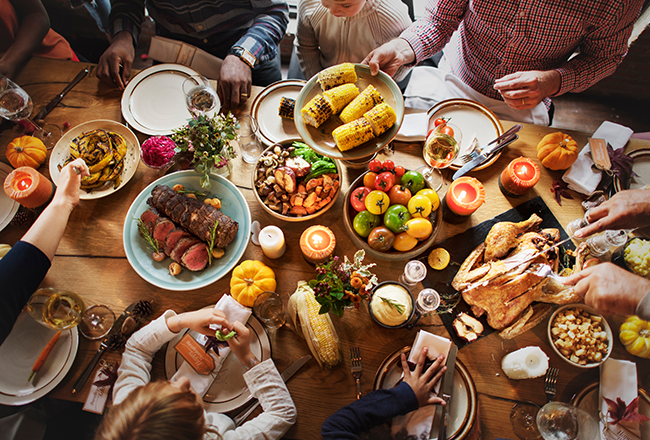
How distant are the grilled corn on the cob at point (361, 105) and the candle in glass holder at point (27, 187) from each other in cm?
189

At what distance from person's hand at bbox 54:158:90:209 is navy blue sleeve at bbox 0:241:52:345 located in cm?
30

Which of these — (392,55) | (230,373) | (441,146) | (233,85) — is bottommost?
(230,373)

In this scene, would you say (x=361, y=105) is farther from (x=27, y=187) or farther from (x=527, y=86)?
(x=27, y=187)

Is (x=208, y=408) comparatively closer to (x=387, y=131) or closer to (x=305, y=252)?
(x=305, y=252)

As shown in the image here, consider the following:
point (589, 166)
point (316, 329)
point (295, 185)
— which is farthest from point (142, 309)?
point (589, 166)

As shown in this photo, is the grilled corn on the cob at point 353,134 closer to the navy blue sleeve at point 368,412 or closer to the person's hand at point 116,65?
the navy blue sleeve at point 368,412

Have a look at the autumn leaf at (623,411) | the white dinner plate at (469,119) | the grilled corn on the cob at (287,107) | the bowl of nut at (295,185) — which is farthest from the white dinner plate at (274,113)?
the autumn leaf at (623,411)

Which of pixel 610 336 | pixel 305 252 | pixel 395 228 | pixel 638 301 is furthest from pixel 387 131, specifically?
pixel 610 336

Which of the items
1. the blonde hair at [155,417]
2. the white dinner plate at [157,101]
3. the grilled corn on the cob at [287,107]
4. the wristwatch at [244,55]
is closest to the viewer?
the blonde hair at [155,417]

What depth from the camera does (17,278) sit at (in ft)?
5.18

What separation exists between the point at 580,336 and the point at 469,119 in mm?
1454

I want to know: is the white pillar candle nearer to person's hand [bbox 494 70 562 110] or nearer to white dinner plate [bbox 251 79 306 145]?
white dinner plate [bbox 251 79 306 145]

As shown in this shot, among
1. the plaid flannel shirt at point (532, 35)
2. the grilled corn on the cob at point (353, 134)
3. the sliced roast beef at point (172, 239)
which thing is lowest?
the sliced roast beef at point (172, 239)

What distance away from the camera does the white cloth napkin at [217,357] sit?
1563mm
